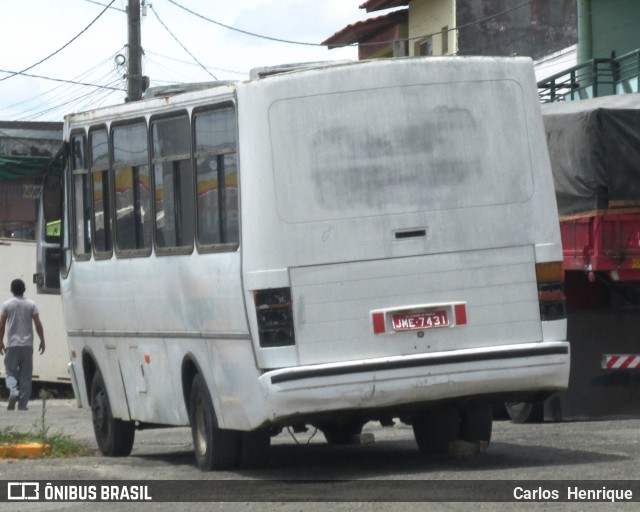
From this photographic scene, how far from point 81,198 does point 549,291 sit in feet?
16.5

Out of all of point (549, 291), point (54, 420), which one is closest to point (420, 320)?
point (549, 291)

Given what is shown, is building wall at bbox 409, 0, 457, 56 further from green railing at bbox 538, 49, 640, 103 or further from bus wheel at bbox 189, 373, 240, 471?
bus wheel at bbox 189, 373, 240, 471

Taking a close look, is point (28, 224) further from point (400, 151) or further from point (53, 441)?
point (400, 151)

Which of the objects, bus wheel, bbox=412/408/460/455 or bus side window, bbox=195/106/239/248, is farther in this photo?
bus wheel, bbox=412/408/460/455

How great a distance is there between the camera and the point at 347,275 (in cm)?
1088

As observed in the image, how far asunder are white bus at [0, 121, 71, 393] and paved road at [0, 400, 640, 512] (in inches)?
114

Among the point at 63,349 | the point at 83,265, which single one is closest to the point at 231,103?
the point at 83,265

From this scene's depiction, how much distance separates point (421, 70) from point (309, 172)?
1090 mm

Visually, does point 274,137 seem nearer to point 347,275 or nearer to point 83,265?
point 347,275

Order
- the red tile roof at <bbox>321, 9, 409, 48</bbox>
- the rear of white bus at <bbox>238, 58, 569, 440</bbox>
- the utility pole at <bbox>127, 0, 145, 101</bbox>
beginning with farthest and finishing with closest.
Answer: the red tile roof at <bbox>321, 9, 409, 48</bbox> < the utility pole at <bbox>127, 0, 145, 101</bbox> < the rear of white bus at <bbox>238, 58, 569, 440</bbox>

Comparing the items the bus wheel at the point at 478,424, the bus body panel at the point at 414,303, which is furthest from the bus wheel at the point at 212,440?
the bus wheel at the point at 478,424

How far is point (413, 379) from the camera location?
1087 centimetres

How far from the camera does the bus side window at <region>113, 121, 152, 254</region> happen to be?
12.8m

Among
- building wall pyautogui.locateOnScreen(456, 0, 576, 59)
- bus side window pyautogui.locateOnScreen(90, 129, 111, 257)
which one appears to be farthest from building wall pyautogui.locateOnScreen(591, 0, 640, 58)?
bus side window pyautogui.locateOnScreen(90, 129, 111, 257)
